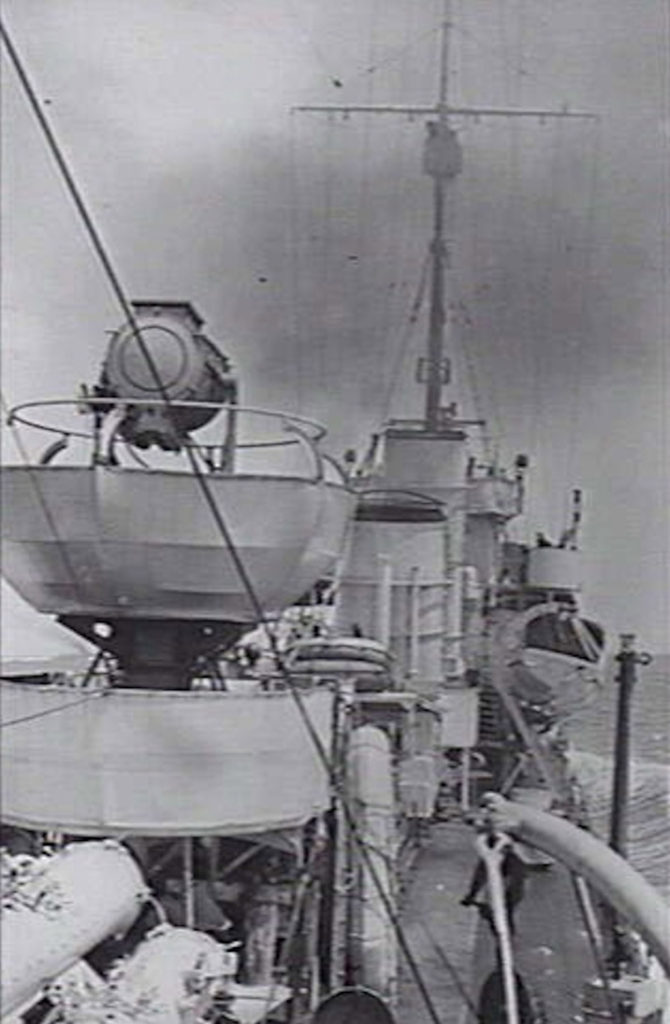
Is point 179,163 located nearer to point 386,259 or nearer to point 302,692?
point 386,259

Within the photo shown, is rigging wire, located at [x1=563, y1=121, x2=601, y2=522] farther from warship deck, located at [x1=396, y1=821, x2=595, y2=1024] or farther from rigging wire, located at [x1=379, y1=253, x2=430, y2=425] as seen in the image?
warship deck, located at [x1=396, y1=821, x2=595, y2=1024]

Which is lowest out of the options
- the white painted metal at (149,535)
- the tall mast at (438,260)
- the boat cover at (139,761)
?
the boat cover at (139,761)

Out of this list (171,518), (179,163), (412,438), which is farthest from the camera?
(412,438)

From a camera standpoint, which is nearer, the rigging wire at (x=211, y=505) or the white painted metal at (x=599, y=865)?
the rigging wire at (x=211, y=505)

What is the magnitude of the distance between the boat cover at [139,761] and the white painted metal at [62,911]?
96 mm

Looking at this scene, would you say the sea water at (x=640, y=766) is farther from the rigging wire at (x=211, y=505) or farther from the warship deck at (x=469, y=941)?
the rigging wire at (x=211, y=505)

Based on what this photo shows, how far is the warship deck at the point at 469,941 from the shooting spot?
264cm

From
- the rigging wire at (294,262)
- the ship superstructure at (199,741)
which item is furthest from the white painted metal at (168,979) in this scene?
the rigging wire at (294,262)

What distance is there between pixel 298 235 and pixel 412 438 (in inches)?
55.1

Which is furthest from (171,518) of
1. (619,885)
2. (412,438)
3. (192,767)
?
(412,438)

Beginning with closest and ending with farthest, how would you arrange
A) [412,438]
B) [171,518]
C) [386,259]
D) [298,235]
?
[171,518] < [298,235] < [386,259] < [412,438]

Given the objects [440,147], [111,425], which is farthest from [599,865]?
[440,147]

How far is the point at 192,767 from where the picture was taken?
2.09 m

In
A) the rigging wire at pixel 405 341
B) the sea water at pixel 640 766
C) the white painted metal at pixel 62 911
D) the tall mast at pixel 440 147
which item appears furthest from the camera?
the sea water at pixel 640 766
